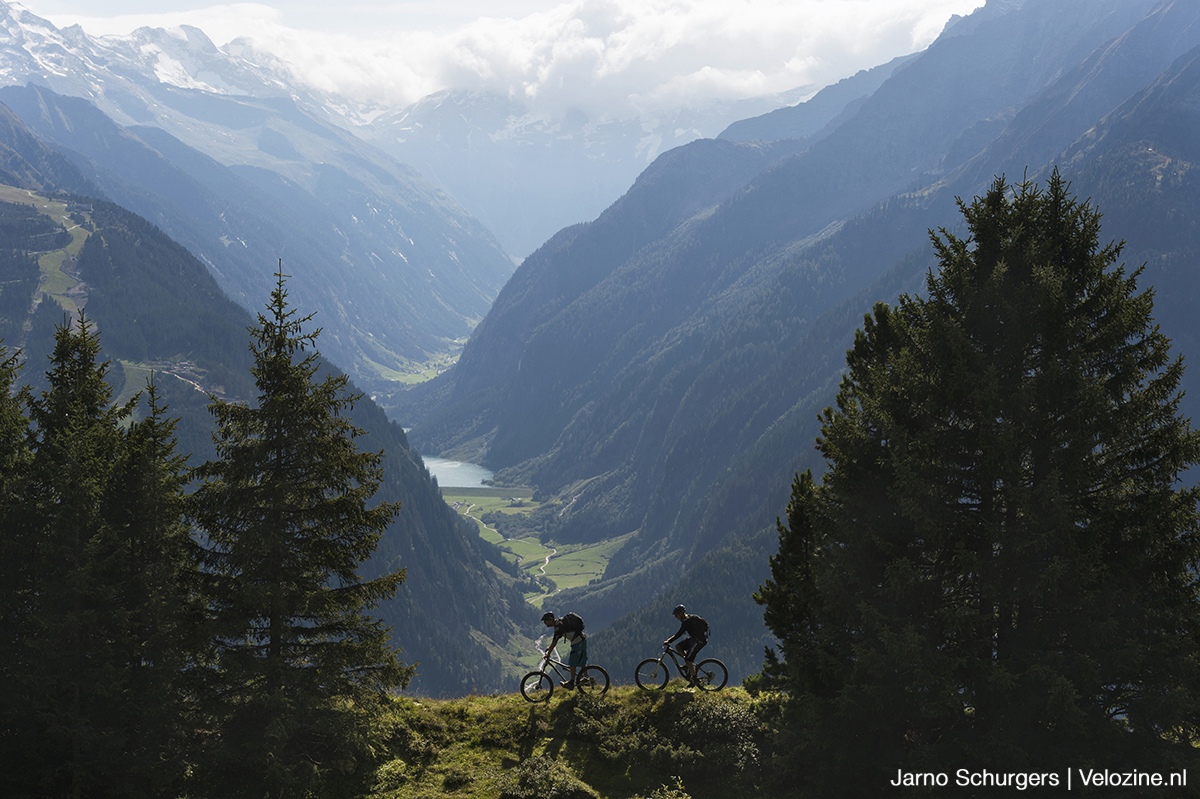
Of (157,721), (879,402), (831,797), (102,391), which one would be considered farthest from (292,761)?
(879,402)

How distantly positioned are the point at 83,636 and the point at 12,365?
10284 mm

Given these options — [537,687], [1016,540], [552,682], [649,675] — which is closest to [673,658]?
[649,675]

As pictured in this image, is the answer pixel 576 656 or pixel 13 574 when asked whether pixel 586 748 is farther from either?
pixel 13 574

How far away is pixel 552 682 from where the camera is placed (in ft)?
87.5

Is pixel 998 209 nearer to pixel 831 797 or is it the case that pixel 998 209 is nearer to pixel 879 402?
pixel 879 402

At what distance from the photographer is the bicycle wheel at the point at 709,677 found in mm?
26422

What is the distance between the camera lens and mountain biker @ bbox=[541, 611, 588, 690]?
25000 millimetres

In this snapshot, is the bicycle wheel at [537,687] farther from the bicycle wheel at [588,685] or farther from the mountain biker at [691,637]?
the mountain biker at [691,637]

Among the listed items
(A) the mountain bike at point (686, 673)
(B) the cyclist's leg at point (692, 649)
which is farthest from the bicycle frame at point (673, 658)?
(B) the cyclist's leg at point (692, 649)

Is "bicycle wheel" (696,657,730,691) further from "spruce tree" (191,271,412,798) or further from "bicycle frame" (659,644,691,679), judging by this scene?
"spruce tree" (191,271,412,798)

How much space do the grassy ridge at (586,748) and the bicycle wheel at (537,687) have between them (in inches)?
12.8

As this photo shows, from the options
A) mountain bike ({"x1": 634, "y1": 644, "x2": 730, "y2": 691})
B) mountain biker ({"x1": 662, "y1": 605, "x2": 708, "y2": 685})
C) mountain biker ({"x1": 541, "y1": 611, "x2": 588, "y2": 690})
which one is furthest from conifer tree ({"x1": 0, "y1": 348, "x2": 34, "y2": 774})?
mountain biker ({"x1": 662, "y1": 605, "x2": 708, "y2": 685})

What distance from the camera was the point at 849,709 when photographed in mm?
19312

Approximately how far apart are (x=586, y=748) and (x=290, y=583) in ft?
34.4
